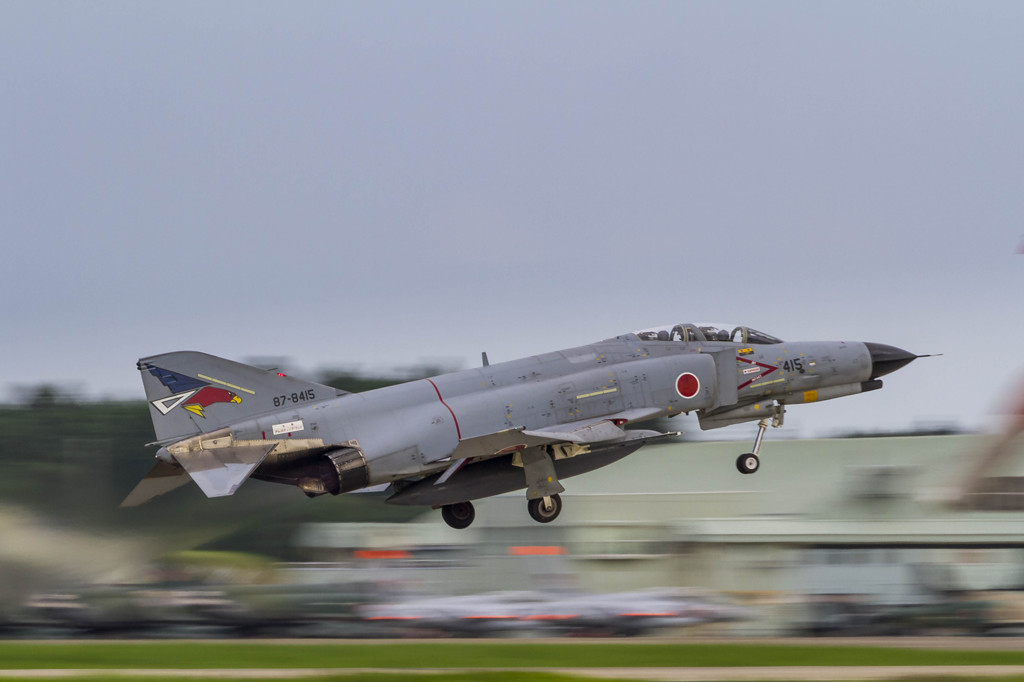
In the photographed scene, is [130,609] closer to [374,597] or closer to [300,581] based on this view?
[300,581]

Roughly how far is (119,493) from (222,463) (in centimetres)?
1045

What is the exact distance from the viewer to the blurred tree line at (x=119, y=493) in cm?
2825

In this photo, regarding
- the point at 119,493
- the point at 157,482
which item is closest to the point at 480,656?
the point at 157,482

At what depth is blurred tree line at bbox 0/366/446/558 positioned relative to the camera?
92.7ft

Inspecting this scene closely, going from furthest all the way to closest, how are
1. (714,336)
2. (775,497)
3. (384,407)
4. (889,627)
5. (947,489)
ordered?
1. (775,497)
2. (889,627)
3. (714,336)
4. (384,407)
5. (947,489)

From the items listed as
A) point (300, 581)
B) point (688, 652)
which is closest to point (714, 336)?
point (688, 652)

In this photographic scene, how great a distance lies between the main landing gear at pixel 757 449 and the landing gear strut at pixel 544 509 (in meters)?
3.84

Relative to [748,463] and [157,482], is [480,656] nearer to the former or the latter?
[748,463]

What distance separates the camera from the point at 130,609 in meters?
26.9

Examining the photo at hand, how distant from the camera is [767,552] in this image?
2756cm

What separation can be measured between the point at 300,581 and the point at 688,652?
10.8m

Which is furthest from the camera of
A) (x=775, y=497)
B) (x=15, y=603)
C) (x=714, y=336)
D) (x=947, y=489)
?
(x=775, y=497)

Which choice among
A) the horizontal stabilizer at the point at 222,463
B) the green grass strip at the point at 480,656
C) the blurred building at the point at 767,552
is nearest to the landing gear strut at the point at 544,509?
the green grass strip at the point at 480,656

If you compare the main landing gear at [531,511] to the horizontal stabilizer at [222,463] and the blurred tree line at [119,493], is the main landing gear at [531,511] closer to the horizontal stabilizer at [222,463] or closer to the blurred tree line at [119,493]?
the horizontal stabilizer at [222,463]
